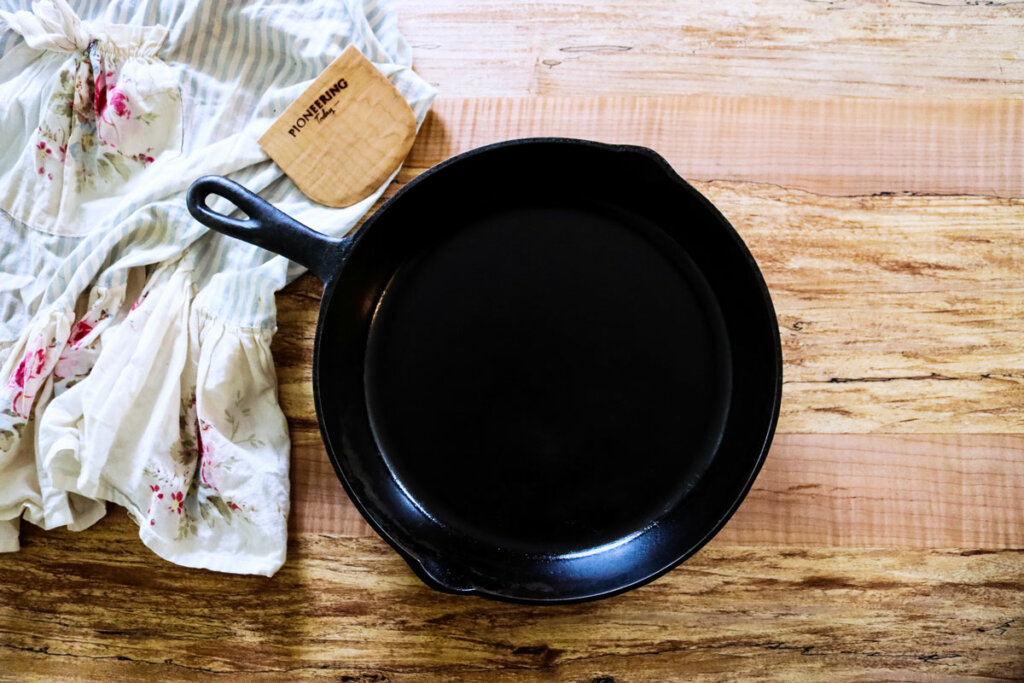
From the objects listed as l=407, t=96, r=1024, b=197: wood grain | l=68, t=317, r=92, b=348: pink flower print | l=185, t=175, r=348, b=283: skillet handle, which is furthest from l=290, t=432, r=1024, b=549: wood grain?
l=68, t=317, r=92, b=348: pink flower print

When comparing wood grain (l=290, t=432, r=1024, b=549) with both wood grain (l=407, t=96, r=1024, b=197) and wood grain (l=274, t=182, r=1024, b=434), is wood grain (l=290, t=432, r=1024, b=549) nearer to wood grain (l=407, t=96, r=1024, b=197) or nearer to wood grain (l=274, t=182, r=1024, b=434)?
wood grain (l=274, t=182, r=1024, b=434)

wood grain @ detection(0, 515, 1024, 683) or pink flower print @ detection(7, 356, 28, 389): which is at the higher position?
pink flower print @ detection(7, 356, 28, 389)

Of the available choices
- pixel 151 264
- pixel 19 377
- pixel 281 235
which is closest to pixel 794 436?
pixel 281 235

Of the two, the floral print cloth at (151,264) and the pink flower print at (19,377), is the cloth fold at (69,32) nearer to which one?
the floral print cloth at (151,264)

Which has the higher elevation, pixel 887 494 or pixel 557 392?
pixel 557 392

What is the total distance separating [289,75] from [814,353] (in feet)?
2.34

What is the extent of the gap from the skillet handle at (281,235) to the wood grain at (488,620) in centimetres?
33

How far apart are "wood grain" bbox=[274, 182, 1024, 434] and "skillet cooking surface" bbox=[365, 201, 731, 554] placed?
3.5 inches

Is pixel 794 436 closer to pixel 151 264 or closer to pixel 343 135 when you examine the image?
pixel 343 135

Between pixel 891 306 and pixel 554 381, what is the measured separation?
405 mm

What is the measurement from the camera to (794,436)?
0.84 meters

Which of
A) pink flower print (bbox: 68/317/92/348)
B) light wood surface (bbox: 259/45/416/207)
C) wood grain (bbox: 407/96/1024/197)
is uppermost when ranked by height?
light wood surface (bbox: 259/45/416/207)

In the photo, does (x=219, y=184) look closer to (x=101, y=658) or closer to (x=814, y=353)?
(x=101, y=658)

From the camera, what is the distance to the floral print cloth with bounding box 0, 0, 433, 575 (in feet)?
2.70
